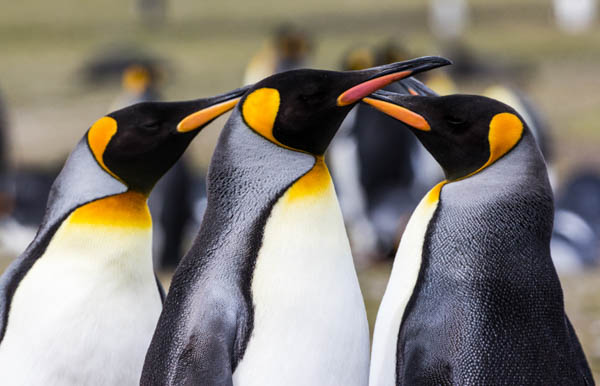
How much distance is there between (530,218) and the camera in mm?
2139

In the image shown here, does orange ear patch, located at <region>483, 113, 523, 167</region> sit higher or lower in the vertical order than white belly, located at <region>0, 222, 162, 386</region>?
higher

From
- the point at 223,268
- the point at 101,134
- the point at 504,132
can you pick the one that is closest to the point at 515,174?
the point at 504,132

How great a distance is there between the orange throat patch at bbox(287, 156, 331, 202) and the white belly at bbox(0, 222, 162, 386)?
20.9 inches

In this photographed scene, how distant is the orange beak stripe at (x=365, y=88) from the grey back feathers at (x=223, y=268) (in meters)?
0.16

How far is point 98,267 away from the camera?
253 centimetres

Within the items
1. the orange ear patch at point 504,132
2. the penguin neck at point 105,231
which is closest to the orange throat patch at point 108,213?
the penguin neck at point 105,231

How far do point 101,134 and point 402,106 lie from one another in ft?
2.64

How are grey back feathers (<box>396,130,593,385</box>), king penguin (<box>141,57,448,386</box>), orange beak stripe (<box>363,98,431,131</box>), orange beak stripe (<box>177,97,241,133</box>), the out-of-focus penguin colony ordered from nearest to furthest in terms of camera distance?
grey back feathers (<box>396,130,593,385</box>) → king penguin (<box>141,57,448,386</box>) → orange beak stripe (<box>363,98,431,131</box>) → orange beak stripe (<box>177,97,241,133</box>) → the out-of-focus penguin colony

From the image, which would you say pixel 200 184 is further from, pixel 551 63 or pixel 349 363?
pixel 551 63

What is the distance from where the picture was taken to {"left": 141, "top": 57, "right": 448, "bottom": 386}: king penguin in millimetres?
2164

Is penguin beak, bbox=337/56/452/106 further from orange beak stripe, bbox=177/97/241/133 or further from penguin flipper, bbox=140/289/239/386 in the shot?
penguin flipper, bbox=140/289/239/386

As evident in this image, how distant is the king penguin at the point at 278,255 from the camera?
2164 millimetres

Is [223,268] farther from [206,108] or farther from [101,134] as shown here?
[101,134]

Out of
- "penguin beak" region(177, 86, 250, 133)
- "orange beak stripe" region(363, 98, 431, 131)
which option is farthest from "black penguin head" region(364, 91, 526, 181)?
"penguin beak" region(177, 86, 250, 133)
